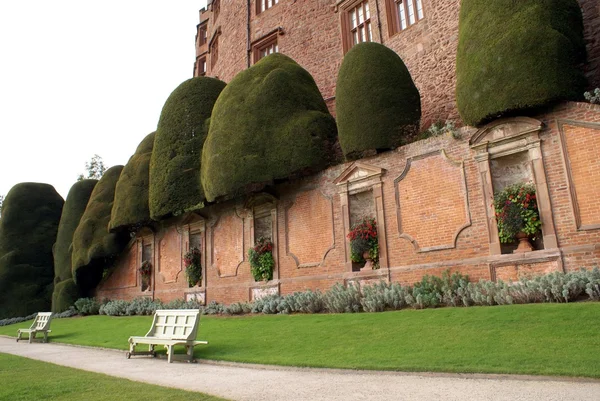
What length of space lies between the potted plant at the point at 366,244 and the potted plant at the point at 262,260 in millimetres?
3693

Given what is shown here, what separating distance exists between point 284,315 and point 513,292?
240 inches

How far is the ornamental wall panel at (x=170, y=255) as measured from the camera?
2048 cm

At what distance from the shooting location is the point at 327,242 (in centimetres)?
1406

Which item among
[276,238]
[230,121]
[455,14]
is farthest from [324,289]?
[455,14]

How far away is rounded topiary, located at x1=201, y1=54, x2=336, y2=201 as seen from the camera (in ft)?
48.1

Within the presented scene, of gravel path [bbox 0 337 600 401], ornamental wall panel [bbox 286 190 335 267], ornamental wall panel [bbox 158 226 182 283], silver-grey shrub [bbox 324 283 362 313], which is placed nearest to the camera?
gravel path [bbox 0 337 600 401]

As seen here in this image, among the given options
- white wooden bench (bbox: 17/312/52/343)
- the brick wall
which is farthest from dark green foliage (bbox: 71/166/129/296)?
the brick wall

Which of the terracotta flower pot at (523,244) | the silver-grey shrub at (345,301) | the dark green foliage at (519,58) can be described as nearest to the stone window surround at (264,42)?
the dark green foliage at (519,58)

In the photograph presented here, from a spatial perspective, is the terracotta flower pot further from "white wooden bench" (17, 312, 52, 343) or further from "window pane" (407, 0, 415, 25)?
"white wooden bench" (17, 312, 52, 343)

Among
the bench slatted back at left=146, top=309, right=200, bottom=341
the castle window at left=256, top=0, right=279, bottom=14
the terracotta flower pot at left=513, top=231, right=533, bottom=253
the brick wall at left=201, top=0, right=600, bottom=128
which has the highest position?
the castle window at left=256, top=0, right=279, bottom=14

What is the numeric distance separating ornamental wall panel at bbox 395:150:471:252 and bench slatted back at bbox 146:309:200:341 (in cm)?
580

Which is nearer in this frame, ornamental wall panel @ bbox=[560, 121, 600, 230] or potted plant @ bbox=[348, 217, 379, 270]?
ornamental wall panel @ bbox=[560, 121, 600, 230]

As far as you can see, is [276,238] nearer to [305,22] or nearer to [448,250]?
[448,250]

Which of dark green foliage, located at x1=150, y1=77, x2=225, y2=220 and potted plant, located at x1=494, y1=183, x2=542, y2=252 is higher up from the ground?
dark green foliage, located at x1=150, y1=77, x2=225, y2=220
